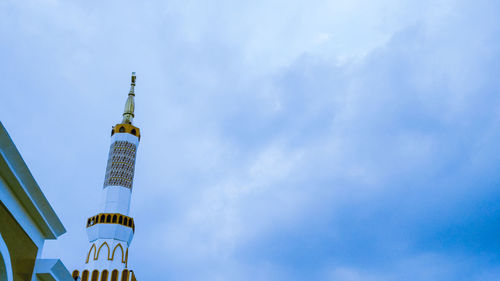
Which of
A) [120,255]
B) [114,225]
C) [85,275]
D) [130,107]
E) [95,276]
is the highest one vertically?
[130,107]

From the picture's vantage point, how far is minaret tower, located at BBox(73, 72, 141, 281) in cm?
2347

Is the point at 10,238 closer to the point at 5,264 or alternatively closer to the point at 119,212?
the point at 5,264

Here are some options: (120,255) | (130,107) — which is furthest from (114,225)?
(130,107)

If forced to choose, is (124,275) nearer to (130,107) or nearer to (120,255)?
(120,255)

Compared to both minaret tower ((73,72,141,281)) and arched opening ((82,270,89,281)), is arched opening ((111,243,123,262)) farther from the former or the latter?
arched opening ((82,270,89,281))

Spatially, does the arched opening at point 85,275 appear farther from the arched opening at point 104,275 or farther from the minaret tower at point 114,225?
the arched opening at point 104,275

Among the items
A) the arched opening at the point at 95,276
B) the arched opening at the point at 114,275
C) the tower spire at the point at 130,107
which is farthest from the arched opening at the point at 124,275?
the tower spire at the point at 130,107

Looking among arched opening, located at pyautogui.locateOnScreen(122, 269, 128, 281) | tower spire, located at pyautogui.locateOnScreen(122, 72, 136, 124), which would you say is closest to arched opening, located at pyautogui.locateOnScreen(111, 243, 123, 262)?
arched opening, located at pyautogui.locateOnScreen(122, 269, 128, 281)

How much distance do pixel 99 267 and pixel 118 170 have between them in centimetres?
476

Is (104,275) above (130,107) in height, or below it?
below

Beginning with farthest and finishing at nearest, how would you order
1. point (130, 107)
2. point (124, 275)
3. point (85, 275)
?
point (130, 107) < point (124, 275) < point (85, 275)

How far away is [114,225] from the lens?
24094 millimetres

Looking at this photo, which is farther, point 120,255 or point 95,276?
point 120,255

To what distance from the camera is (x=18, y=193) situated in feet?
27.6
